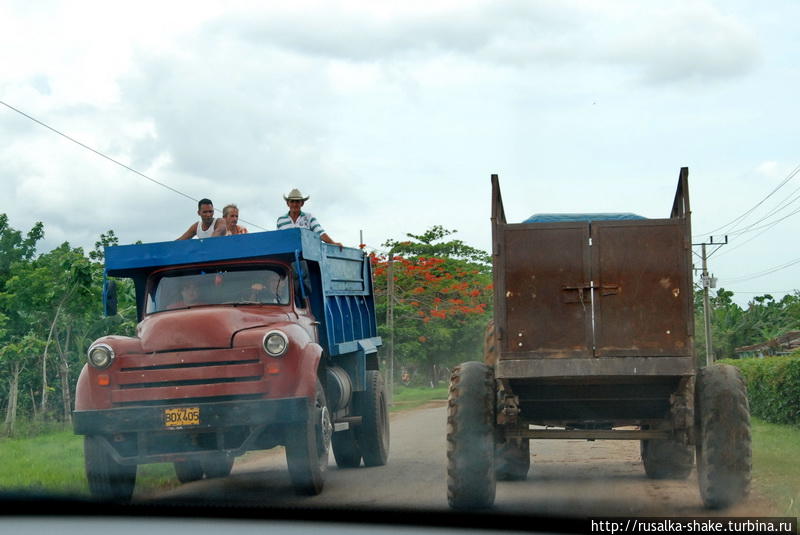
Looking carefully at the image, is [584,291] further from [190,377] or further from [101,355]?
[101,355]

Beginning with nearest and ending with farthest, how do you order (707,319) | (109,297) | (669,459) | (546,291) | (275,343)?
(546,291) → (275,343) → (669,459) → (109,297) → (707,319)

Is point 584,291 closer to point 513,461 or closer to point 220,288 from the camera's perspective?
point 513,461

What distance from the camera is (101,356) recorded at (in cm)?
930

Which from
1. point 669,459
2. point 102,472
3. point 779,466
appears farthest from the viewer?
point 779,466

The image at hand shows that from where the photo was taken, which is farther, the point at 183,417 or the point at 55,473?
the point at 55,473

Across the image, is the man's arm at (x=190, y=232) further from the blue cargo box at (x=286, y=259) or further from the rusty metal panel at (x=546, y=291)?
the rusty metal panel at (x=546, y=291)

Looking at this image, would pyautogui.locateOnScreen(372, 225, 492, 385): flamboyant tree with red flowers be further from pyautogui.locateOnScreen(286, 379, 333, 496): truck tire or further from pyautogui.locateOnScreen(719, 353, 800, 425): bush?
pyautogui.locateOnScreen(286, 379, 333, 496): truck tire

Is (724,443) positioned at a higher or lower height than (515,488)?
higher

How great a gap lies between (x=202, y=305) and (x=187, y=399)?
4.83 ft

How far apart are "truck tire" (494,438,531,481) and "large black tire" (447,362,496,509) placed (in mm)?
2123

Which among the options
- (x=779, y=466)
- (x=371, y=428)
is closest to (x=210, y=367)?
(x=371, y=428)

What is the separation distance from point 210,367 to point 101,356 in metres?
1.03

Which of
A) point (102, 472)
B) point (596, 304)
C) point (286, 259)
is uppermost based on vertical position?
point (286, 259)

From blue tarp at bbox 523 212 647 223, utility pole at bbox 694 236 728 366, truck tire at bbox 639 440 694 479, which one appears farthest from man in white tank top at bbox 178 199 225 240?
utility pole at bbox 694 236 728 366
